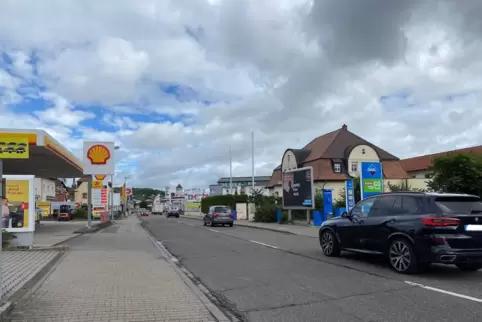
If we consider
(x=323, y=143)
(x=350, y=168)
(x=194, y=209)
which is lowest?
(x=194, y=209)

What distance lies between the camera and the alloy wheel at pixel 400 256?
30.2ft

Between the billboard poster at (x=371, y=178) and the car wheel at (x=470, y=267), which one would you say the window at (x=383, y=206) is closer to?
the car wheel at (x=470, y=267)

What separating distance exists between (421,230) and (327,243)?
12.2 ft

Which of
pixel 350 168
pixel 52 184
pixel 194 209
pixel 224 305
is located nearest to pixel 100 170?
pixel 224 305

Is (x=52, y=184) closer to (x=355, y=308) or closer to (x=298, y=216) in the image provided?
(x=298, y=216)

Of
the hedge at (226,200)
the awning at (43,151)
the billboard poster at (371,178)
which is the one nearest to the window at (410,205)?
the awning at (43,151)

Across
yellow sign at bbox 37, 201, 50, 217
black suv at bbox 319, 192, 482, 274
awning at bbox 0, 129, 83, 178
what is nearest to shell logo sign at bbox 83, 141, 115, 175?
awning at bbox 0, 129, 83, 178

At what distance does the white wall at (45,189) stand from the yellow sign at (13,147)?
71.5m

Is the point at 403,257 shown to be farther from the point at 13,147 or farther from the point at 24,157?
the point at 13,147

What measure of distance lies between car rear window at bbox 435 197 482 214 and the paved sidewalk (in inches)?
209

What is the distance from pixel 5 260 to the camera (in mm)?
11711

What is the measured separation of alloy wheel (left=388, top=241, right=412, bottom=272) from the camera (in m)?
9.20

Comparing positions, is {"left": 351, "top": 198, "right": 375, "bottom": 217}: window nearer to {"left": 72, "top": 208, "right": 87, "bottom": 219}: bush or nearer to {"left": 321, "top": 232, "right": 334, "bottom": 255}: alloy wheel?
{"left": 321, "top": 232, "right": 334, "bottom": 255}: alloy wheel

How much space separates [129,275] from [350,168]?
44.2 metres
